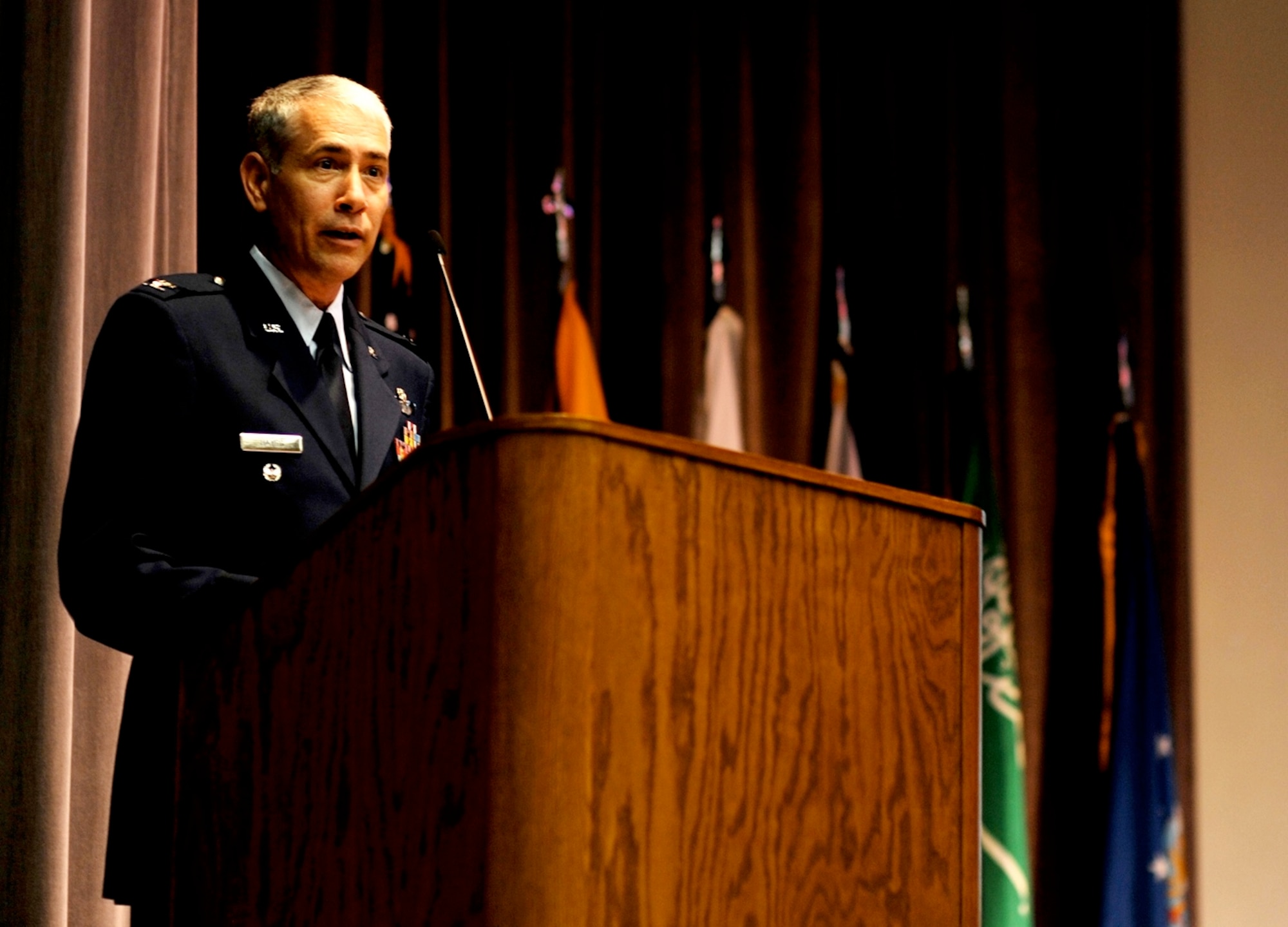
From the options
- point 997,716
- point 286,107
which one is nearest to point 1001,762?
point 997,716

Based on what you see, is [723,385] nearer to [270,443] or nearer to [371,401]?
[371,401]

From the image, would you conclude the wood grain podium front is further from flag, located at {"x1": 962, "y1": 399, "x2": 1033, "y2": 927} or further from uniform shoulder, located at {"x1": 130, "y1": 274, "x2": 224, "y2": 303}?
flag, located at {"x1": 962, "y1": 399, "x2": 1033, "y2": 927}

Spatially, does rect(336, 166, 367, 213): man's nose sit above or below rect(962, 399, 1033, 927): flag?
above

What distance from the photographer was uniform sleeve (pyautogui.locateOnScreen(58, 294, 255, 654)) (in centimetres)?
135

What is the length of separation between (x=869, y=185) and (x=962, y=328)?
16.9 inches

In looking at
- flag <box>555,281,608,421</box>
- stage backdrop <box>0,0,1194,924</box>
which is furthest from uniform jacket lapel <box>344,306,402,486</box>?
flag <box>555,281,608,421</box>

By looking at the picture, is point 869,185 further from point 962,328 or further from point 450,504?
point 450,504

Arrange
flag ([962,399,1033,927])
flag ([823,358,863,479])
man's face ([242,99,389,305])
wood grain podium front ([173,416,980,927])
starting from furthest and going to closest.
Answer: flag ([823,358,863,479])
flag ([962,399,1033,927])
man's face ([242,99,389,305])
wood grain podium front ([173,416,980,927])

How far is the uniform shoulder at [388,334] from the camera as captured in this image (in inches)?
69.2

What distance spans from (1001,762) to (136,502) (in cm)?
247

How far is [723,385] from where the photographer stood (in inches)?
147

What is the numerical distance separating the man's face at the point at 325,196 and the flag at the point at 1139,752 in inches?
99.2

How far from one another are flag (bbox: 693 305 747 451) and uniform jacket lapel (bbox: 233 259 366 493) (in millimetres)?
2130

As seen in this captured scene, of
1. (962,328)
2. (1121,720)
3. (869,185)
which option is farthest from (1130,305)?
(1121,720)
